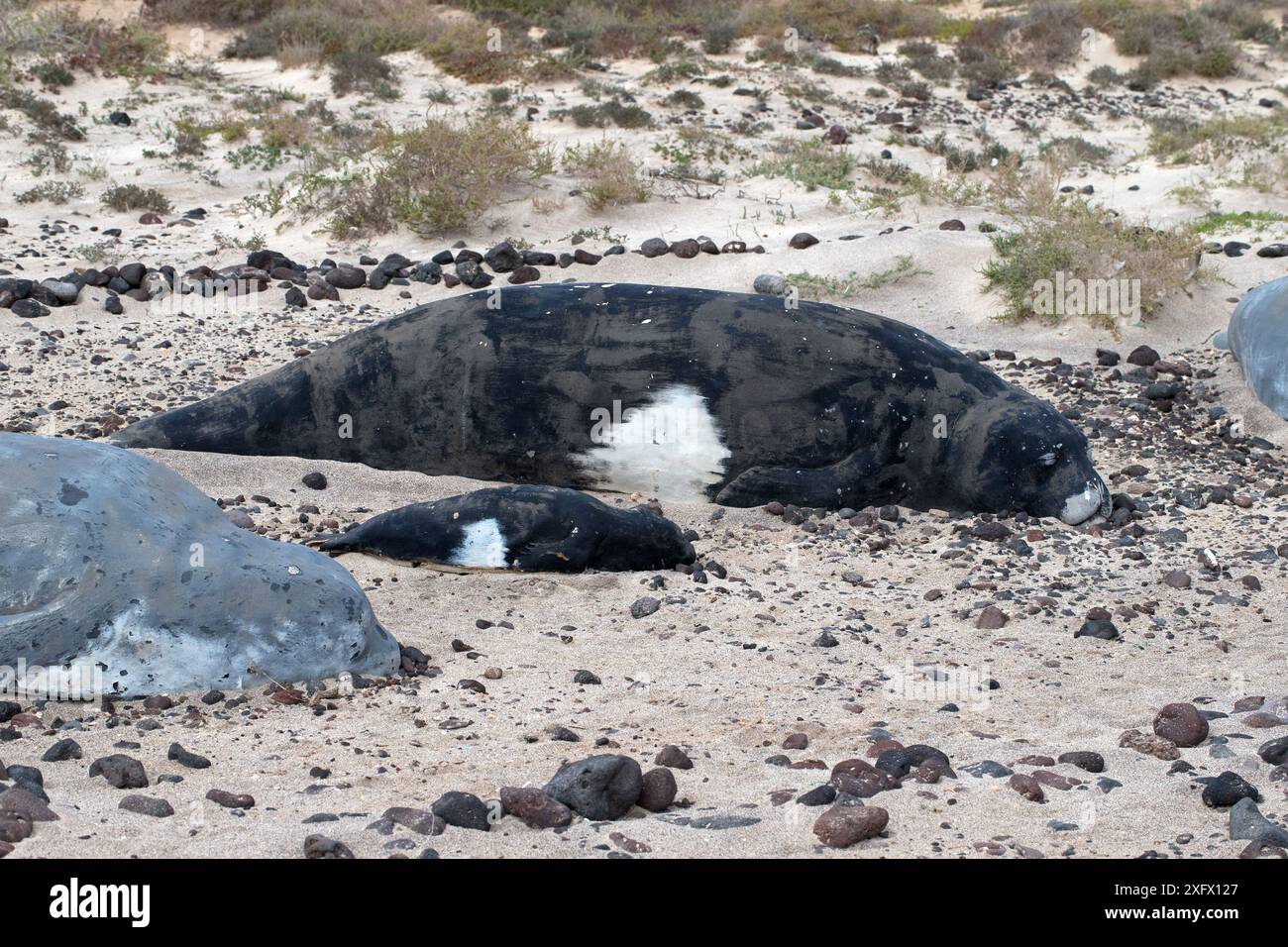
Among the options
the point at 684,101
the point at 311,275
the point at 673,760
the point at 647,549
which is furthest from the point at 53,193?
the point at 673,760

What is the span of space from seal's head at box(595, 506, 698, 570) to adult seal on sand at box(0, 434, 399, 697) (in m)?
1.18

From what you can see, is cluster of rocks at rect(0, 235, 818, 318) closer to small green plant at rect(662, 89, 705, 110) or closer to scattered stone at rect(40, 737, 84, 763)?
small green plant at rect(662, 89, 705, 110)

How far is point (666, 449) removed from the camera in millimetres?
5945

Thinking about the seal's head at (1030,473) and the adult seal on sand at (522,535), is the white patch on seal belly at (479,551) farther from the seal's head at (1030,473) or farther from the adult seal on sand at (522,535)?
the seal's head at (1030,473)

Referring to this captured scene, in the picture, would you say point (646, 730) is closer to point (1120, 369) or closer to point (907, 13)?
point (1120, 369)

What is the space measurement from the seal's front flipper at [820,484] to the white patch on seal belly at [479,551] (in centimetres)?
118

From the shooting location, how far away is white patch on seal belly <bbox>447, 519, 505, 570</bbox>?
5094 millimetres

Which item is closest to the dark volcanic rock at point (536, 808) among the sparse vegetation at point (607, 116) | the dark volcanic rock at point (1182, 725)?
the dark volcanic rock at point (1182, 725)

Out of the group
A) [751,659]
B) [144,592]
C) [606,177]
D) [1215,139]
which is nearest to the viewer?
[144,592]

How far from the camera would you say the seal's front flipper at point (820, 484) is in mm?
5855

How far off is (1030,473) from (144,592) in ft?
11.6

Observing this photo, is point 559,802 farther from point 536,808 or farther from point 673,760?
point 673,760

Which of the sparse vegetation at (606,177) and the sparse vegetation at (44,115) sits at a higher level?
the sparse vegetation at (44,115)

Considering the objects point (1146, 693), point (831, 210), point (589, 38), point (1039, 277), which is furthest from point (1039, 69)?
point (1146, 693)
